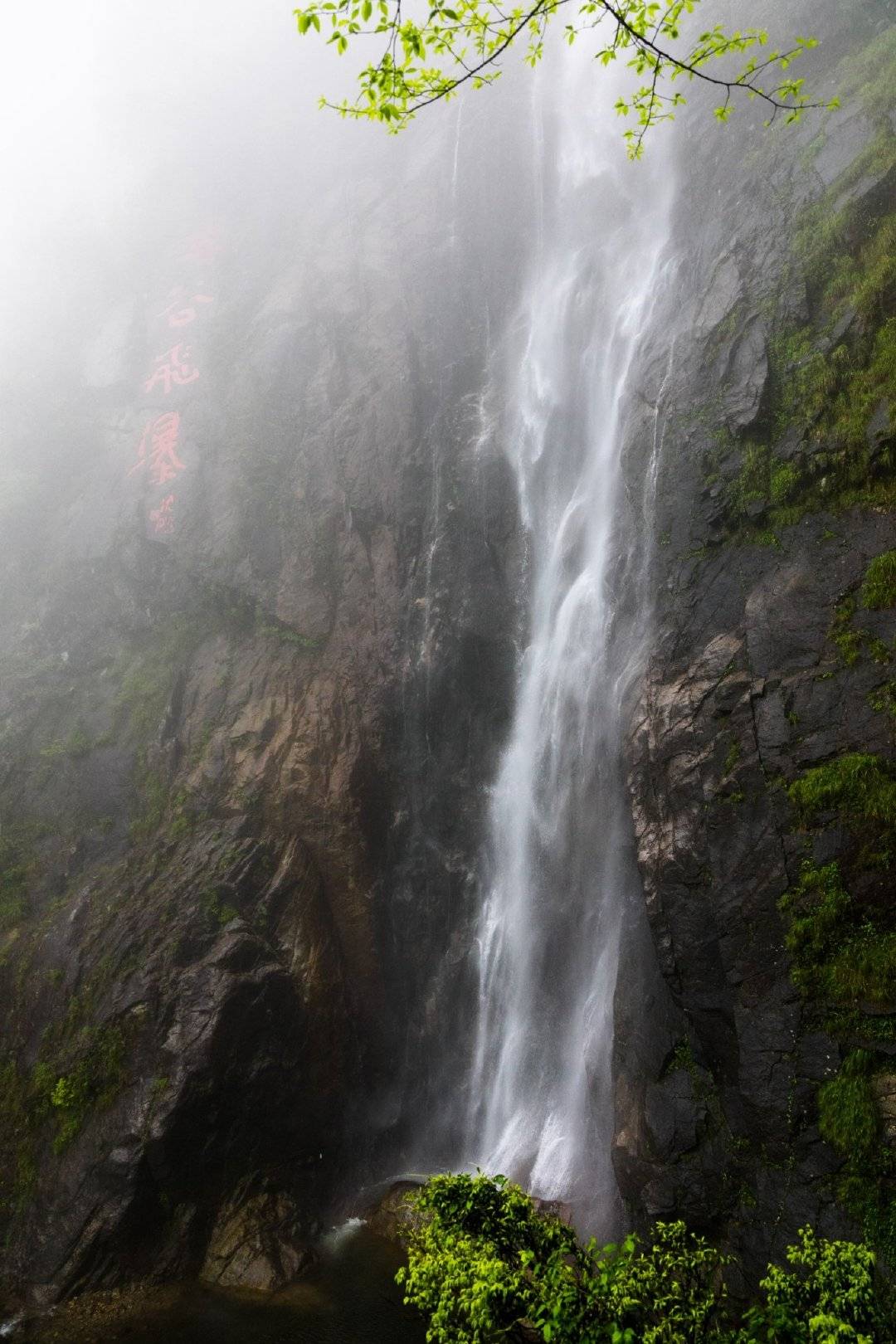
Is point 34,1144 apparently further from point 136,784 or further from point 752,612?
point 752,612

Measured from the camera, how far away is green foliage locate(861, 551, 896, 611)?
348 inches

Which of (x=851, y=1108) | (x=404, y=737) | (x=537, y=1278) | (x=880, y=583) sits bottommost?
(x=537, y=1278)

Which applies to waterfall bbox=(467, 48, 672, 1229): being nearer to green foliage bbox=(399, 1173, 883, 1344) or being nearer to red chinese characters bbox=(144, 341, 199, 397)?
green foliage bbox=(399, 1173, 883, 1344)

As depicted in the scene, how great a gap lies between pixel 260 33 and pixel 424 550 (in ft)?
98.8

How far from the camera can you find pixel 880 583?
8.95 meters

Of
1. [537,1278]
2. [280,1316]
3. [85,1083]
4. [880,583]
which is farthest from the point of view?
[85,1083]

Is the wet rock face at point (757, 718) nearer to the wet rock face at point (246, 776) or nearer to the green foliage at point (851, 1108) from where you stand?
the green foliage at point (851, 1108)

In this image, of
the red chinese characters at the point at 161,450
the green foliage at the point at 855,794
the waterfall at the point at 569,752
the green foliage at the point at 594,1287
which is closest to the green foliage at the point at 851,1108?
the green foliage at the point at 855,794

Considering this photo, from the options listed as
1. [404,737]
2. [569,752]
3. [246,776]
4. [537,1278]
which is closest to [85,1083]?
[246,776]

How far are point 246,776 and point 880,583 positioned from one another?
1185 centimetres

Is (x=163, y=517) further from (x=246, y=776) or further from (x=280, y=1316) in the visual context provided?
(x=280, y=1316)

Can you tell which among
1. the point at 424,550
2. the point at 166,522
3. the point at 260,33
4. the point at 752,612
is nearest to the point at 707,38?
the point at 752,612

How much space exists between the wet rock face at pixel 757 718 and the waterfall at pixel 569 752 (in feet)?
4.83

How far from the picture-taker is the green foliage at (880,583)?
29.0ft
